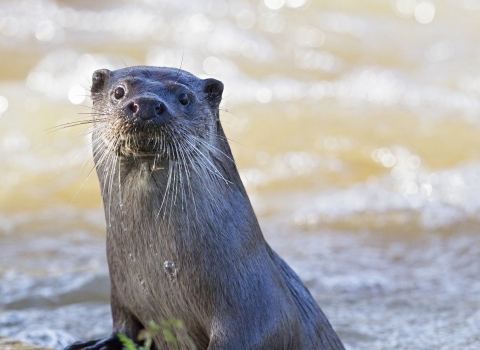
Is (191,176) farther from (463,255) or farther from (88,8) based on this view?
(88,8)

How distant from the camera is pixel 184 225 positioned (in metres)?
3.42

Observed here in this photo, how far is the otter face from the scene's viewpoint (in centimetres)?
320

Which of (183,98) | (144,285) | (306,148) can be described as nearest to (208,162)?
(183,98)

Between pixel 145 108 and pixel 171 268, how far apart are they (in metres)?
0.65

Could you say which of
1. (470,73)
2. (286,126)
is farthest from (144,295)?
(470,73)

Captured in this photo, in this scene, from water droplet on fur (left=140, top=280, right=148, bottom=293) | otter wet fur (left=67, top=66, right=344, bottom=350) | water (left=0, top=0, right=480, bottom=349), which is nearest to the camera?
otter wet fur (left=67, top=66, right=344, bottom=350)

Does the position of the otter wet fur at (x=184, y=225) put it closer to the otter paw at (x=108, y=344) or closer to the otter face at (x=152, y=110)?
the otter face at (x=152, y=110)

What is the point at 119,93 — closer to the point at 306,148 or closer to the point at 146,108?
the point at 146,108

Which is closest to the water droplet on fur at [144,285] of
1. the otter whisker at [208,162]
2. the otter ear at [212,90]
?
the otter whisker at [208,162]

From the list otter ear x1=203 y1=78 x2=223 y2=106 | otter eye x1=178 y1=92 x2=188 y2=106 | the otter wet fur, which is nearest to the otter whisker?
the otter wet fur

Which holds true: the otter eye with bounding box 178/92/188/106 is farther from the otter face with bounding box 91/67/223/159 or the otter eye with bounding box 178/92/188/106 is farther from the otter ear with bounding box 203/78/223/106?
the otter ear with bounding box 203/78/223/106

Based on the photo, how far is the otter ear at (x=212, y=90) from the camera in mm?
3658

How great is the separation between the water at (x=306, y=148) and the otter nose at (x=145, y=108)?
454mm

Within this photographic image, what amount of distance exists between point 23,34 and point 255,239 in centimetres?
980
